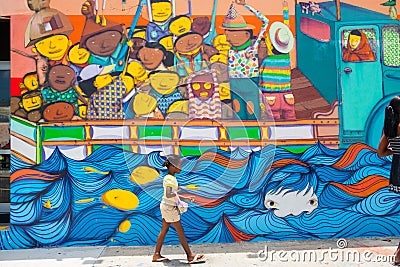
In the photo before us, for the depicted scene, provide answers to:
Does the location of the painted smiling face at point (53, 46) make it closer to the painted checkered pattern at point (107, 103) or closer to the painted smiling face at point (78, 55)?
the painted smiling face at point (78, 55)

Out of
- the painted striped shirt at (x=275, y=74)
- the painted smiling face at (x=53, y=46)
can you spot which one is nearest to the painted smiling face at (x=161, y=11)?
the painted smiling face at (x=53, y=46)

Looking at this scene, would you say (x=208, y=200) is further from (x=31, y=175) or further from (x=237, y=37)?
(x=31, y=175)

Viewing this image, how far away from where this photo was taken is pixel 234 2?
582cm

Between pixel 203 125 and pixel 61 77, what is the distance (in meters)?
2.15

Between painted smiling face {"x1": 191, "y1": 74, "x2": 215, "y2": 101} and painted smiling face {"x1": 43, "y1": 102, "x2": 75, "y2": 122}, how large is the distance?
177 cm

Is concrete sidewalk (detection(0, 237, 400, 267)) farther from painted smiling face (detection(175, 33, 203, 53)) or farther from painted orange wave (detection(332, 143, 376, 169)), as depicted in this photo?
painted smiling face (detection(175, 33, 203, 53))

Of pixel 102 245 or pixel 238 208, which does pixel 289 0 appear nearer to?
pixel 238 208

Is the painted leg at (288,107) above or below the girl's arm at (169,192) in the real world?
above

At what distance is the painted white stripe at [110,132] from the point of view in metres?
5.61

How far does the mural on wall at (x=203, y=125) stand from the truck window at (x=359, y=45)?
0.02 metres

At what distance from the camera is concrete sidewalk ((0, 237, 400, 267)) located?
16.0 feet

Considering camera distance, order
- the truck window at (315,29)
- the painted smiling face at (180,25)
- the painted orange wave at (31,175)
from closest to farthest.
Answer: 1. the painted orange wave at (31,175)
2. the painted smiling face at (180,25)
3. the truck window at (315,29)

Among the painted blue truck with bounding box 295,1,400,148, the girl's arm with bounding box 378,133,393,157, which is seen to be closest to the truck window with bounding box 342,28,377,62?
the painted blue truck with bounding box 295,1,400,148

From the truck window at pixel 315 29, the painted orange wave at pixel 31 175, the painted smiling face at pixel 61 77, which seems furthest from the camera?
the truck window at pixel 315 29
